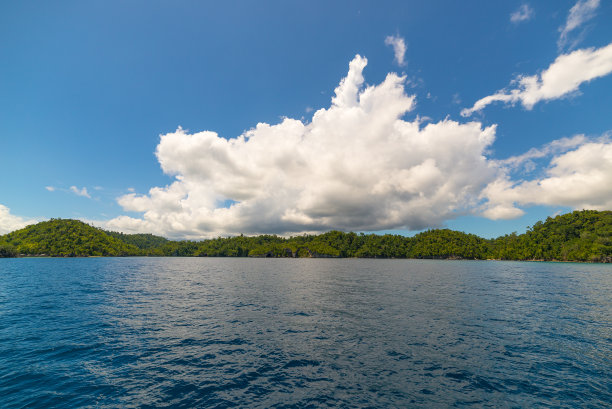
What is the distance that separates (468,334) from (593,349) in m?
9.32

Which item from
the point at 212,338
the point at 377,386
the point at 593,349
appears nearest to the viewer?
the point at 377,386

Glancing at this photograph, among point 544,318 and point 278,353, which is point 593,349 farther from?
point 278,353

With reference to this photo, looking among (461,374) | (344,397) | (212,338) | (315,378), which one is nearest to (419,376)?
(461,374)

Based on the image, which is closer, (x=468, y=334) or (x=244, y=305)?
(x=468, y=334)

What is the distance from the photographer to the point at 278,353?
66.6 feet

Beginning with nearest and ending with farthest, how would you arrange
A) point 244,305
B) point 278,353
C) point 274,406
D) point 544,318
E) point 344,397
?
1. point 274,406
2. point 344,397
3. point 278,353
4. point 544,318
5. point 244,305

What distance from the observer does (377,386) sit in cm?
1522

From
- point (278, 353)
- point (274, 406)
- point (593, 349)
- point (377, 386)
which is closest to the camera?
point (274, 406)

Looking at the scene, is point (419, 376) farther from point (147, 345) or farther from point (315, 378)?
point (147, 345)

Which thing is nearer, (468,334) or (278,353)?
(278,353)

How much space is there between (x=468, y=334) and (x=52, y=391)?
3295 centimetres

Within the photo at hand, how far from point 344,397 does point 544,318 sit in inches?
1323

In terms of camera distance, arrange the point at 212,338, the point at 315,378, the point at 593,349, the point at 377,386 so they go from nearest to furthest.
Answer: the point at 377,386, the point at 315,378, the point at 593,349, the point at 212,338

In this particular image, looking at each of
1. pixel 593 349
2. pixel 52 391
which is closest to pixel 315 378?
pixel 52 391
